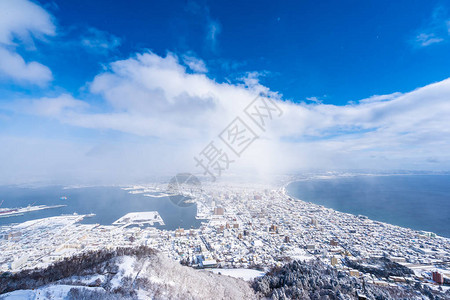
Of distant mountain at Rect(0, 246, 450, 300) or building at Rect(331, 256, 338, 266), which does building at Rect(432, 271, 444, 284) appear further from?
building at Rect(331, 256, 338, 266)

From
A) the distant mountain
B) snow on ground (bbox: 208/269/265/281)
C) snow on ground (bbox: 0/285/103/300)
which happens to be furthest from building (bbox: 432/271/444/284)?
snow on ground (bbox: 0/285/103/300)

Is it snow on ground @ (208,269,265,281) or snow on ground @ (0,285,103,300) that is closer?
snow on ground @ (0,285,103,300)

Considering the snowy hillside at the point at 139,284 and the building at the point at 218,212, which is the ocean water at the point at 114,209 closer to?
the building at the point at 218,212

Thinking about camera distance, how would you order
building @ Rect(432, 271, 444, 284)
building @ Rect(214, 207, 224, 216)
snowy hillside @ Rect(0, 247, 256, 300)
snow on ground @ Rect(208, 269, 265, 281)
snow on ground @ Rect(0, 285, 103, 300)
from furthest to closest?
building @ Rect(214, 207, 224, 216) < snow on ground @ Rect(208, 269, 265, 281) < building @ Rect(432, 271, 444, 284) < snowy hillside @ Rect(0, 247, 256, 300) < snow on ground @ Rect(0, 285, 103, 300)

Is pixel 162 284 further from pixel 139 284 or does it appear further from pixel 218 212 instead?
pixel 218 212

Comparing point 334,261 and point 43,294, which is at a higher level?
point 43,294

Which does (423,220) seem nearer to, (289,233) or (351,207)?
(351,207)

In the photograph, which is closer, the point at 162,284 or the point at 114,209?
the point at 162,284

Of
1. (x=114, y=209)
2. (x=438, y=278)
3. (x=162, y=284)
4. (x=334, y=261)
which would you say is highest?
(x=162, y=284)

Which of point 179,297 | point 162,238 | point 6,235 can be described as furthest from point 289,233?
point 6,235

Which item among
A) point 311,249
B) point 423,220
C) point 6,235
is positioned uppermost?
point 423,220

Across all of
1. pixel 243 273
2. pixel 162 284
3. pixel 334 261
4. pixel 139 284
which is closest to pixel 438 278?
pixel 334 261
